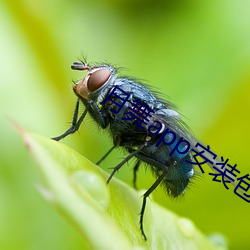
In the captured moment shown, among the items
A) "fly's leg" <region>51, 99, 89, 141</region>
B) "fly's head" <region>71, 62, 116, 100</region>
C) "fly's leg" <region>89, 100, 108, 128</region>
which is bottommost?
"fly's leg" <region>51, 99, 89, 141</region>

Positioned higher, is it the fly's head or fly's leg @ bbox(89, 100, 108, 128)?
the fly's head

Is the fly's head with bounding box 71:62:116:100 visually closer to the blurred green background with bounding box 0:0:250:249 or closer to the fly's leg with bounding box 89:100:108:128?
the fly's leg with bounding box 89:100:108:128

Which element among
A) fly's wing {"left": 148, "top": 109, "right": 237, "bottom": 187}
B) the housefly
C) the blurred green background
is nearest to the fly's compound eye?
the housefly

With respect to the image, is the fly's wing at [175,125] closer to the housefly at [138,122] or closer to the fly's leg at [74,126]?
the housefly at [138,122]

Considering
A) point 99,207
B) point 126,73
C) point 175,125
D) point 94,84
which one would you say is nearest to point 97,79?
point 94,84

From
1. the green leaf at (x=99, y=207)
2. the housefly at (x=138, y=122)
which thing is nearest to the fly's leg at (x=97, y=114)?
the housefly at (x=138, y=122)

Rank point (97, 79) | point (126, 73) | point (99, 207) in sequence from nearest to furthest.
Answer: point (99, 207) → point (97, 79) → point (126, 73)

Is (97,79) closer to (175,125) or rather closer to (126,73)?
(175,125)
